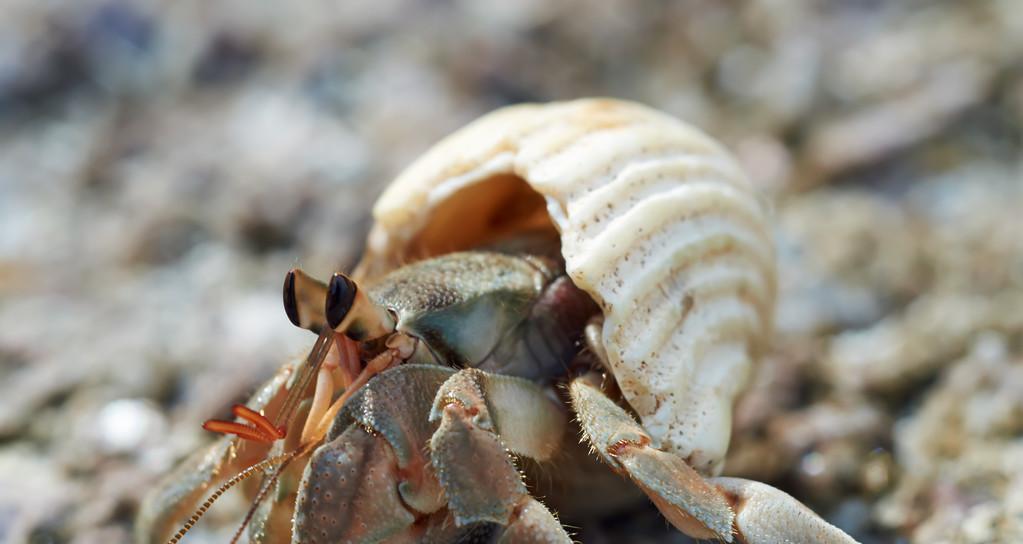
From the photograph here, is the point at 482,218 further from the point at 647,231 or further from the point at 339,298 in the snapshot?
the point at 339,298

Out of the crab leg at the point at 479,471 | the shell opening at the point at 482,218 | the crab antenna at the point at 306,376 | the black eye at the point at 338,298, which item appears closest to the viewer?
the crab leg at the point at 479,471

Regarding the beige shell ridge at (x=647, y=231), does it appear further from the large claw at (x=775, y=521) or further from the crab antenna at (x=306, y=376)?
the crab antenna at (x=306, y=376)

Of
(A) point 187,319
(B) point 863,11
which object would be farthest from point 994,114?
(A) point 187,319

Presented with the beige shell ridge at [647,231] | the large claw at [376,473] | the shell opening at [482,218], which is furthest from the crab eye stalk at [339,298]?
the shell opening at [482,218]

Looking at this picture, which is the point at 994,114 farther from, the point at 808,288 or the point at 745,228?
the point at 745,228

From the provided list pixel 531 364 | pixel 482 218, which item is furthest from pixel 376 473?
pixel 482 218

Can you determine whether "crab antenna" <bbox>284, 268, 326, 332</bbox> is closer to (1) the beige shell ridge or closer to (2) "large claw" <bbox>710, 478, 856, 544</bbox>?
(1) the beige shell ridge
